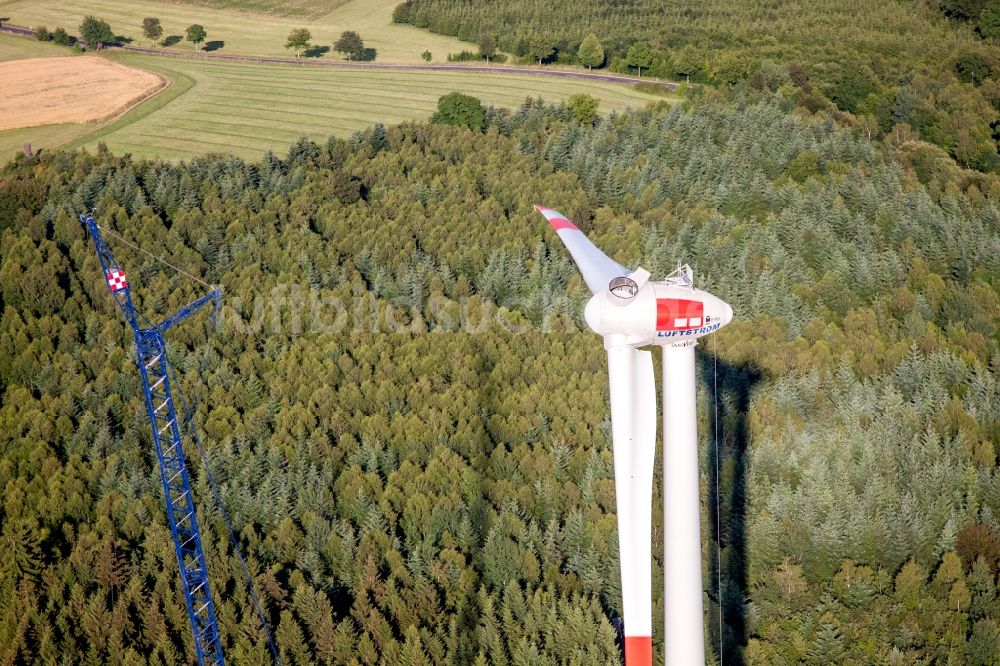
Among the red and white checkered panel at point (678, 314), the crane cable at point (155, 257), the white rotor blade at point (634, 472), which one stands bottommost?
the crane cable at point (155, 257)

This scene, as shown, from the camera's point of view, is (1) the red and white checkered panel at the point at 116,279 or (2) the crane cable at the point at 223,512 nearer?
(1) the red and white checkered panel at the point at 116,279

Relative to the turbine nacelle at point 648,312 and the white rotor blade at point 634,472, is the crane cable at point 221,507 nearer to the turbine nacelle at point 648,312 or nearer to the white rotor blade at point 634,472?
the white rotor blade at point 634,472

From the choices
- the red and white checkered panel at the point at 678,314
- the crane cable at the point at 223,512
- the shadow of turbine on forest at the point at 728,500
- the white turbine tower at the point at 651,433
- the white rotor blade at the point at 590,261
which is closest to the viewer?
the red and white checkered panel at the point at 678,314

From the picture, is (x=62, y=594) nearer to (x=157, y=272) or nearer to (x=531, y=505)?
(x=531, y=505)

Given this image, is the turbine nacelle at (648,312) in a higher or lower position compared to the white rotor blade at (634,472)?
higher

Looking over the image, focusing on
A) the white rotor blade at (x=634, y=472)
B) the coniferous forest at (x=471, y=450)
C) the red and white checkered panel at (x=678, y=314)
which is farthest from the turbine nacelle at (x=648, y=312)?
the coniferous forest at (x=471, y=450)

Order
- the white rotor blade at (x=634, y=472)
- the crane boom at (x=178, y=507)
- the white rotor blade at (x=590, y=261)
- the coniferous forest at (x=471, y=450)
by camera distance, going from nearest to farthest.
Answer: the white rotor blade at (x=634, y=472) → the white rotor blade at (x=590, y=261) → the crane boom at (x=178, y=507) → the coniferous forest at (x=471, y=450)

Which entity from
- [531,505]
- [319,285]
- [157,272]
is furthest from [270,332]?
[531,505]
